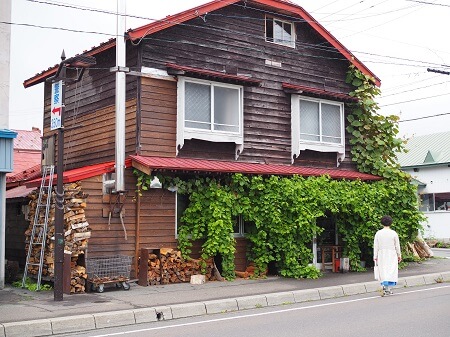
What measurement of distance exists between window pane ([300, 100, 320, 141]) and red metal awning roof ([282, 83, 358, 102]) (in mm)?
441

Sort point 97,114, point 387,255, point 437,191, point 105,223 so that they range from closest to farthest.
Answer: point 387,255, point 105,223, point 97,114, point 437,191

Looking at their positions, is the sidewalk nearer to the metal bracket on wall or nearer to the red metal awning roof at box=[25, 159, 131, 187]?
the metal bracket on wall

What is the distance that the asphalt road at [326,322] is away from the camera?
9.30 metres

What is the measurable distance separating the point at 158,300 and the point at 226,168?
4.81 meters

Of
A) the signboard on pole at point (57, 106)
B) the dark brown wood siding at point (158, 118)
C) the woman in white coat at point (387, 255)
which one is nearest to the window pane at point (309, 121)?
the dark brown wood siding at point (158, 118)

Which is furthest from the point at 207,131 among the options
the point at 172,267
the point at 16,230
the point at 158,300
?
the point at 16,230

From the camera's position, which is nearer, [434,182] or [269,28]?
[269,28]

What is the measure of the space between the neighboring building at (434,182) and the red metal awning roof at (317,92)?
55.9 ft

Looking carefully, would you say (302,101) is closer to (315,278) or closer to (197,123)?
(197,123)

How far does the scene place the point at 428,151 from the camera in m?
38.0

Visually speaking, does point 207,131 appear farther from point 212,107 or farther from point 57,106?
point 57,106

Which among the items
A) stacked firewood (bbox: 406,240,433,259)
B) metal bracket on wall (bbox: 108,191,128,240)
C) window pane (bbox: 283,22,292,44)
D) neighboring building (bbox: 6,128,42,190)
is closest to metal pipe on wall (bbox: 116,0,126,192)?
metal bracket on wall (bbox: 108,191,128,240)

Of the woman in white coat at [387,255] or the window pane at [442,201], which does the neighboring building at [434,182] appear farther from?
the woman in white coat at [387,255]

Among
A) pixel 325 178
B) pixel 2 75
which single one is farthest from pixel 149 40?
pixel 325 178
